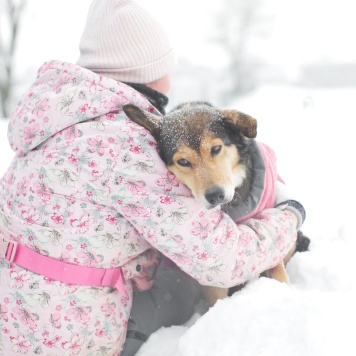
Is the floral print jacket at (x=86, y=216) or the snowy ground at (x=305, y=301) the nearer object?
the snowy ground at (x=305, y=301)

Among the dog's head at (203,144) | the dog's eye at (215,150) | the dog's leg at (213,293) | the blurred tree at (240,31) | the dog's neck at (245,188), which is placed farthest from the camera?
the blurred tree at (240,31)

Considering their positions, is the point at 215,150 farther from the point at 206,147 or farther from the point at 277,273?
the point at 277,273

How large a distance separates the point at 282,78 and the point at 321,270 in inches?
956

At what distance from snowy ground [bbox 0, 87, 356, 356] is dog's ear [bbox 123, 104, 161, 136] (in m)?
0.91

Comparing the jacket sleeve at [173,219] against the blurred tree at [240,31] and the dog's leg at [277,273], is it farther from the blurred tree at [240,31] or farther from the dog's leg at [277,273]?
the blurred tree at [240,31]

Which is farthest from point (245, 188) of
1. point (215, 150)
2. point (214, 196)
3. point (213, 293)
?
point (213, 293)

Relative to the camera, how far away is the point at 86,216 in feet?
6.46

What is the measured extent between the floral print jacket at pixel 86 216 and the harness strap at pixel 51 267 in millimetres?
26

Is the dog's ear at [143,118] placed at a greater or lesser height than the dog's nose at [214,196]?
greater

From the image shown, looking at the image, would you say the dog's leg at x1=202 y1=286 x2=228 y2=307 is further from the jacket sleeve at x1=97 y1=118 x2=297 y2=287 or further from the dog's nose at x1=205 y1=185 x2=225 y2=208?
the dog's nose at x1=205 y1=185 x2=225 y2=208

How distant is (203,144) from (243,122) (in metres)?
0.25

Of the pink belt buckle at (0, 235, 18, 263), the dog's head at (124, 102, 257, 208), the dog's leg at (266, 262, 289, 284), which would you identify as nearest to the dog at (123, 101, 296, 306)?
the dog's head at (124, 102, 257, 208)

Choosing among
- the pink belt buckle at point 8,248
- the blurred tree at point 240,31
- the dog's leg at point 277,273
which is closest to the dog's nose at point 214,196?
the dog's leg at point 277,273

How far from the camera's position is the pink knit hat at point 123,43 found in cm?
227
